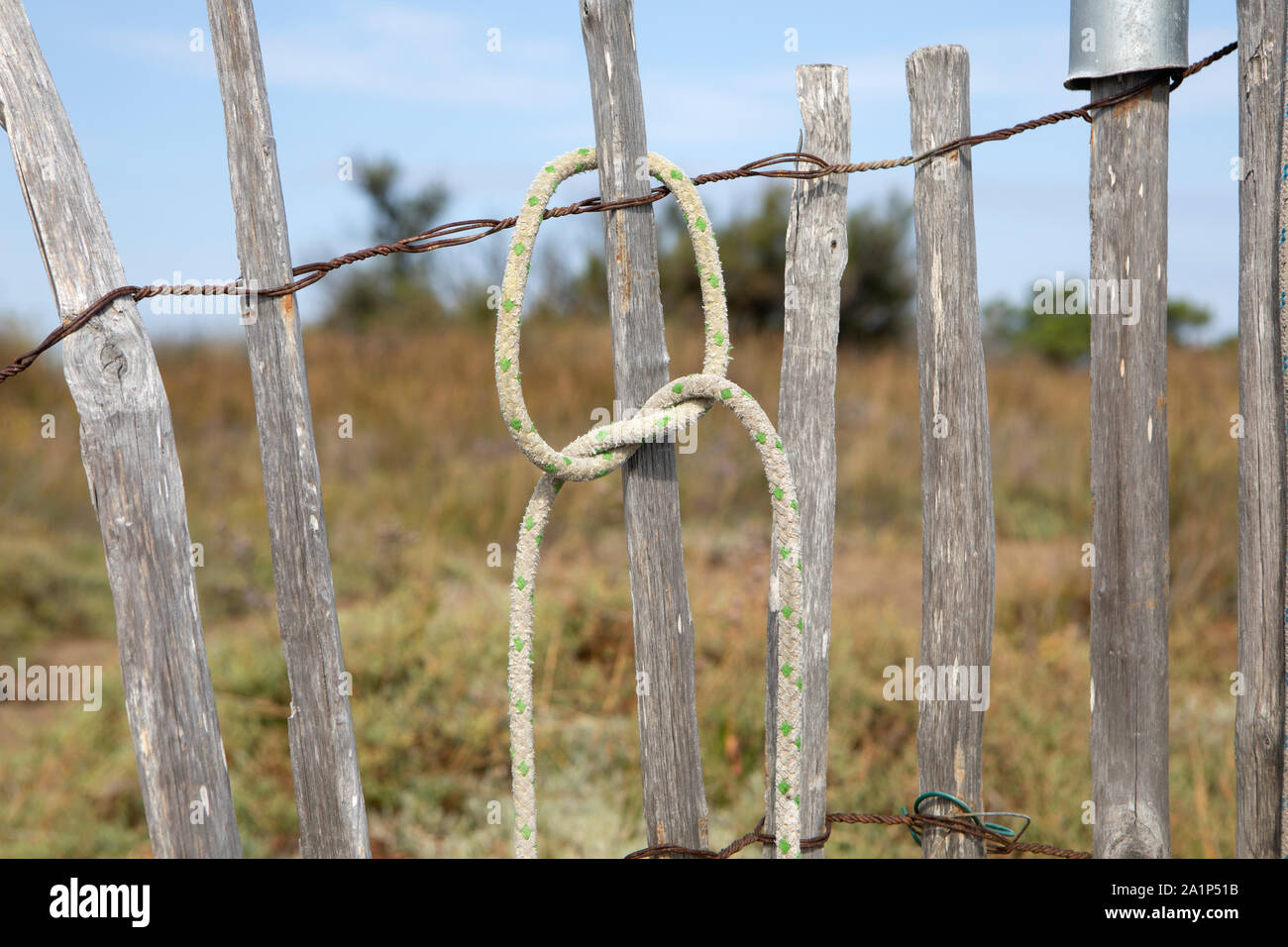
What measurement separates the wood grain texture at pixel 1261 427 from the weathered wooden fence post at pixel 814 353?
2.59ft

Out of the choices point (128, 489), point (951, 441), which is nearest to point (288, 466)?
point (128, 489)

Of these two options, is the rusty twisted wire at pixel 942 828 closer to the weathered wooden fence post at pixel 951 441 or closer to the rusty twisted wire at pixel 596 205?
the weathered wooden fence post at pixel 951 441

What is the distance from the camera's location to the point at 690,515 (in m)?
6.89

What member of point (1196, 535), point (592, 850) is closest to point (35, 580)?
point (592, 850)

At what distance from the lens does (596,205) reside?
6.02 ft

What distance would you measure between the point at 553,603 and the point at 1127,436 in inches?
116

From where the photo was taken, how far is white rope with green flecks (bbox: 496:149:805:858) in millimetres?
1824

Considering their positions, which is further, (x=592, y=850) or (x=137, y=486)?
(x=592, y=850)

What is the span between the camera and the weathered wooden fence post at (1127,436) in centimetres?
185

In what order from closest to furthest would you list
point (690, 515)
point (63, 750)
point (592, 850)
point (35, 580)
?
point (592, 850) → point (63, 750) → point (35, 580) → point (690, 515)
